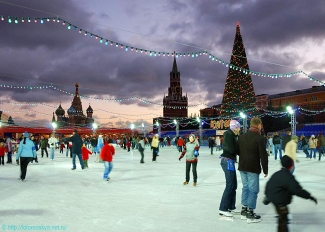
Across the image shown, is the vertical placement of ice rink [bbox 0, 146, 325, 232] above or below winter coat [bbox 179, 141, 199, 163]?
below

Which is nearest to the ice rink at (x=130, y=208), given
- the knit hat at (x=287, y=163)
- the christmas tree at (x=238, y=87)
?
the knit hat at (x=287, y=163)

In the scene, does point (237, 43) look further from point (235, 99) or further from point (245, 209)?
point (245, 209)

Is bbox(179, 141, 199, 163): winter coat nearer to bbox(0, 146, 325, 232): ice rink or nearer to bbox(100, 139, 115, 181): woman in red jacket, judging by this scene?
bbox(0, 146, 325, 232): ice rink

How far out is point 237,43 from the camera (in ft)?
156

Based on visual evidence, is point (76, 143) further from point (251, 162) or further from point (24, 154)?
point (251, 162)

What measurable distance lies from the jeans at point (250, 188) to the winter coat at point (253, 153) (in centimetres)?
9

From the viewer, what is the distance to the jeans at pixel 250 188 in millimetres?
4453

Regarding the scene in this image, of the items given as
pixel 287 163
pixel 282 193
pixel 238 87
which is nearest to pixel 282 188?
pixel 282 193

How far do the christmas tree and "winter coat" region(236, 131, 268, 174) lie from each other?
1727 inches

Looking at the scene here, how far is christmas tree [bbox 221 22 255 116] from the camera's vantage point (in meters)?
47.7

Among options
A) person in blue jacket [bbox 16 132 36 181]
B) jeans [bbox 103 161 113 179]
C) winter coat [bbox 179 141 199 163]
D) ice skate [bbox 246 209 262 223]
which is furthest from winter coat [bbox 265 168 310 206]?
person in blue jacket [bbox 16 132 36 181]

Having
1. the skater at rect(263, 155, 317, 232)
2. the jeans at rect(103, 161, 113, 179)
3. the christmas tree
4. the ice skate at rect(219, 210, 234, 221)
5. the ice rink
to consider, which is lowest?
the ice rink

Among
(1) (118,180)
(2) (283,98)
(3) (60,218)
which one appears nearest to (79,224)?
(3) (60,218)

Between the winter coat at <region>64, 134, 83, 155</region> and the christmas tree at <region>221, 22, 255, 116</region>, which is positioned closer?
the winter coat at <region>64, 134, 83, 155</region>
